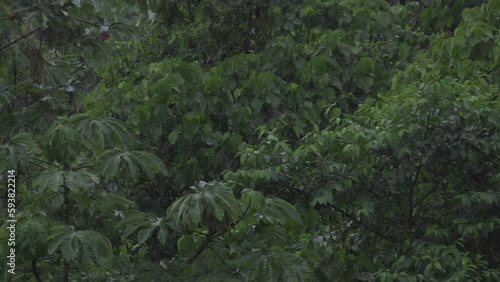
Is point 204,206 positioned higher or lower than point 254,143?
higher

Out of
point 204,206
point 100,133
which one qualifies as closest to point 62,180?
point 100,133

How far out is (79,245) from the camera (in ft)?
11.6

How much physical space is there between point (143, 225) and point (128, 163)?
0.95 feet

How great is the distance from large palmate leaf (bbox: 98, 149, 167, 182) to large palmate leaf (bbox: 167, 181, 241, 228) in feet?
0.78

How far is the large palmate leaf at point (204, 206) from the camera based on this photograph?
3482 millimetres

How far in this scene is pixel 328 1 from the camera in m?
7.04

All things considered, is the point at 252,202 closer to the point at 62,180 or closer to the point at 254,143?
the point at 62,180

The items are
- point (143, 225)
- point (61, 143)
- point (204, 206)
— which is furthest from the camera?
point (143, 225)

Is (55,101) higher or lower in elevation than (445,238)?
higher

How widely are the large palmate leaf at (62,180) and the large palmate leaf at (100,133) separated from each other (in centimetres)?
15

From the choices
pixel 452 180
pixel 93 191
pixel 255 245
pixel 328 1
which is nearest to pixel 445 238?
pixel 452 180

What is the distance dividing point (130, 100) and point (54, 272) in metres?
2.38

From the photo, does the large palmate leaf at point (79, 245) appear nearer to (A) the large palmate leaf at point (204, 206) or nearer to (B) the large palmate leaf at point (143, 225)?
(B) the large palmate leaf at point (143, 225)

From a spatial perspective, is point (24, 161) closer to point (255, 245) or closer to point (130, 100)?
point (255, 245)
